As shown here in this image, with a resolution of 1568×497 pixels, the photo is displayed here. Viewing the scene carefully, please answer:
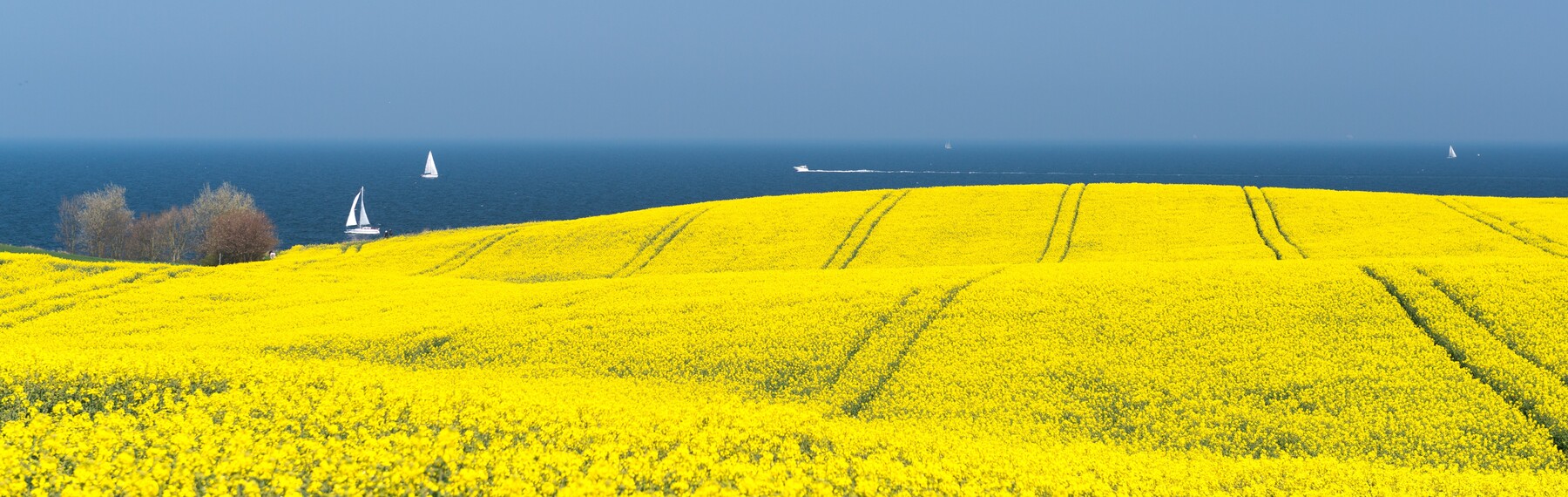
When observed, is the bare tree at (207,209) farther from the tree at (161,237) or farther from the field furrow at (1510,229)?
the field furrow at (1510,229)

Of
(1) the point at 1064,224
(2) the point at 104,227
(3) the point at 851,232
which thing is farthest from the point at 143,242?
(1) the point at 1064,224

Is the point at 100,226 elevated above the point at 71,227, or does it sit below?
above

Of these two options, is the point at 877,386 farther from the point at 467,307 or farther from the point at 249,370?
the point at 467,307

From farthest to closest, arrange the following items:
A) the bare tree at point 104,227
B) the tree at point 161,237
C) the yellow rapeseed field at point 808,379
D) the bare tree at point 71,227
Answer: the bare tree at point 71,227 < the tree at point 161,237 < the bare tree at point 104,227 < the yellow rapeseed field at point 808,379

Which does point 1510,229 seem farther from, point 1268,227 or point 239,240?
point 239,240

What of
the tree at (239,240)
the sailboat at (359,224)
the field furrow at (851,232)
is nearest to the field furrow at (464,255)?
the field furrow at (851,232)

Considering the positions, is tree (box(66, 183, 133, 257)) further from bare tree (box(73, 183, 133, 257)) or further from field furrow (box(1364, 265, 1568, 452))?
field furrow (box(1364, 265, 1568, 452))
